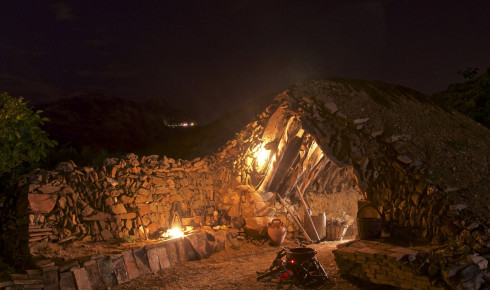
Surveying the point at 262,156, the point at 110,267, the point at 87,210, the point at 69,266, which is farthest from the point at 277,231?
the point at 69,266

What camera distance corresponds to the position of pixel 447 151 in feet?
25.3

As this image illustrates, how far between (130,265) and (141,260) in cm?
27

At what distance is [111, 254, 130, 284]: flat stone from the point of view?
6.91 meters

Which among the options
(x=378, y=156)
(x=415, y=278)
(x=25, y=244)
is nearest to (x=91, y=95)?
(x=25, y=244)

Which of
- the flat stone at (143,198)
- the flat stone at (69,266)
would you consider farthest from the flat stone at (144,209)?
the flat stone at (69,266)

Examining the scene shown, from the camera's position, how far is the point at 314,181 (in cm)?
1181

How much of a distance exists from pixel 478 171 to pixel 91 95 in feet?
95.2

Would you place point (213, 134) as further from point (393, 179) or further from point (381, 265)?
point (381, 265)

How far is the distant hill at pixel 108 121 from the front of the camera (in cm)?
2548

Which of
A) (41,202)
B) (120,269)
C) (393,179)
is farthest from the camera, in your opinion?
(393,179)

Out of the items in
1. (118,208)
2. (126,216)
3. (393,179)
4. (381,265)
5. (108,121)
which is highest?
(108,121)

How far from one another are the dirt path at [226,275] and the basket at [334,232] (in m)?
1.35

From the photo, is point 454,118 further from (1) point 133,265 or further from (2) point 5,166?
(2) point 5,166

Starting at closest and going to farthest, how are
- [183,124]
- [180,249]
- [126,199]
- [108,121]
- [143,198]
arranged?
[180,249] → [126,199] → [143,198] → [108,121] → [183,124]
